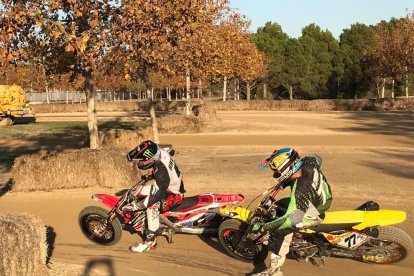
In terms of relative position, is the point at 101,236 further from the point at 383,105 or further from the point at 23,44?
the point at 383,105

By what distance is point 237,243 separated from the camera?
6.61 m

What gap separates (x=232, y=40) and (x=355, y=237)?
117 feet

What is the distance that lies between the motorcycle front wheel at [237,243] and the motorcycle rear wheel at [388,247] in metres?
1.35

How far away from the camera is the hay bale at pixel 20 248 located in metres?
5.54

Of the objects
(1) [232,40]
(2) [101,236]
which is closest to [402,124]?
(1) [232,40]

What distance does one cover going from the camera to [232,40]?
40469 mm

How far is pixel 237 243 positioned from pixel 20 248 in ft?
9.22

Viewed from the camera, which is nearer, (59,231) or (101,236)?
(101,236)

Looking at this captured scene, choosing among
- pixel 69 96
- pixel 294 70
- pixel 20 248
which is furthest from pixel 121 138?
pixel 69 96

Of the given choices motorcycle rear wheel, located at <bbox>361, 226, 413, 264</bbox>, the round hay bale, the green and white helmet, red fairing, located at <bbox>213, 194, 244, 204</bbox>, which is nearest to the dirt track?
motorcycle rear wheel, located at <bbox>361, 226, 413, 264</bbox>

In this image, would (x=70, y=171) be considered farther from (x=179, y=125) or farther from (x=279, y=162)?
(x=179, y=125)

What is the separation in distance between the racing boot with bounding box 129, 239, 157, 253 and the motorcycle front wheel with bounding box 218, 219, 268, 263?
3.52 feet

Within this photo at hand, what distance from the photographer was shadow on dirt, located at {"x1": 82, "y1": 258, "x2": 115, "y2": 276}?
6.27m

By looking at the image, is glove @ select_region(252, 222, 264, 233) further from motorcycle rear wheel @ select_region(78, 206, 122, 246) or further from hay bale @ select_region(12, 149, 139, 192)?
hay bale @ select_region(12, 149, 139, 192)
